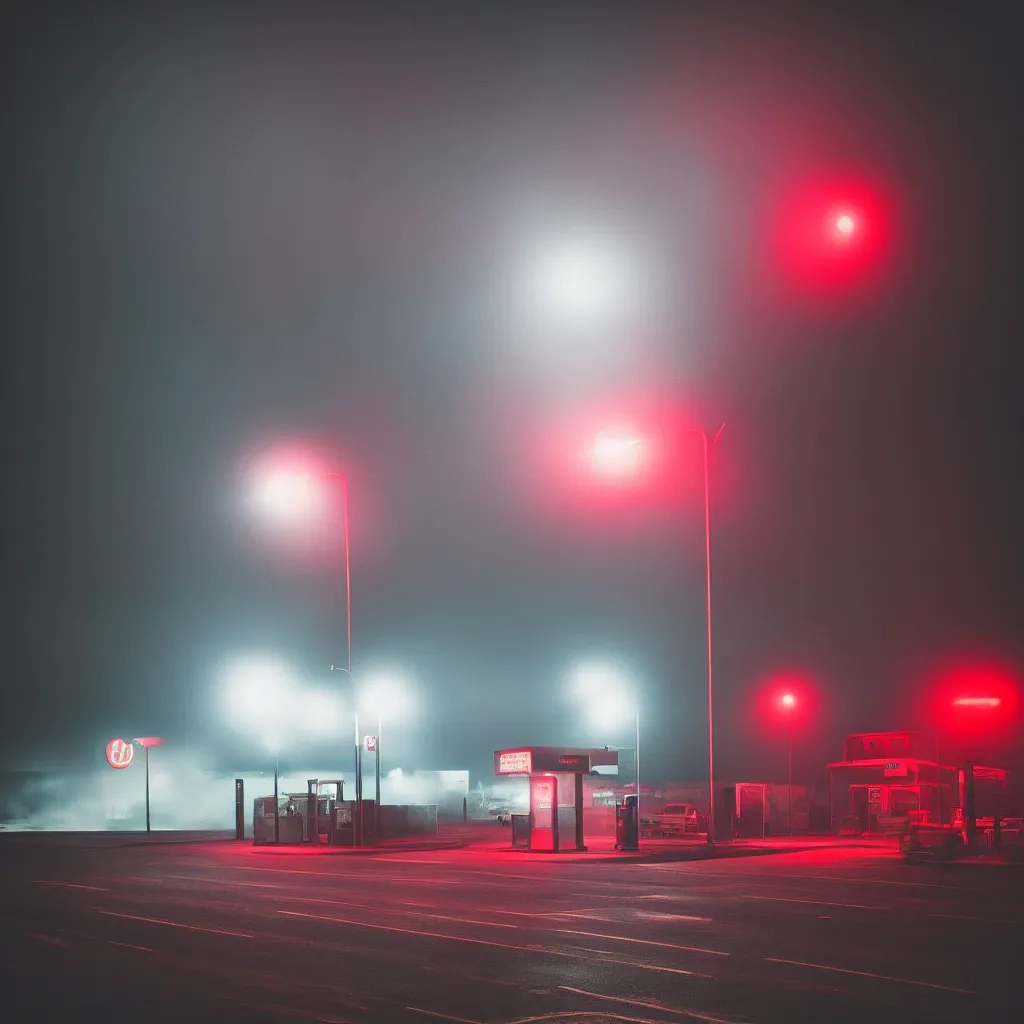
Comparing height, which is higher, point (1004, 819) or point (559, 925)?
point (559, 925)

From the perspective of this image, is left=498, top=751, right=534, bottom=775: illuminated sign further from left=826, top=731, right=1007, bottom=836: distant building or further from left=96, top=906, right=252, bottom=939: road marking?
left=96, top=906, right=252, bottom=939: road marking

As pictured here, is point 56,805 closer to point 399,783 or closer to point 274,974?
point 399,783

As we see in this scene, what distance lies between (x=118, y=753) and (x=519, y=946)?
50.4 metres

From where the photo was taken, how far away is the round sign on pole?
59750mm

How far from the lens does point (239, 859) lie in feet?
109

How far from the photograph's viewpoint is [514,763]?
37.2 metres

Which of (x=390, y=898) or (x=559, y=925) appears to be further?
(x=390, y=898)

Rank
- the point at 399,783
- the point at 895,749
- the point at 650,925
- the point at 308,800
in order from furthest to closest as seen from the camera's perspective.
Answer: the point at 399,783
the point at 895,749
the point at 308,800
the point at 650,925

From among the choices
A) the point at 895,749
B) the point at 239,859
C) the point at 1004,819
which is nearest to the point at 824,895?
the point at 239,859

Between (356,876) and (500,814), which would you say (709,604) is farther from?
(500,814)

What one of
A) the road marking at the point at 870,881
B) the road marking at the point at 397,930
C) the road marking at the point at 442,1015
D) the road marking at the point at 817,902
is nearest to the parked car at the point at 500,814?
the road marking at the point at 870,881

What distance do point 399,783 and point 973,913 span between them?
80.6 meters

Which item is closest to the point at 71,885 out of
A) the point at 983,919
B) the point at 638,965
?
the point at 638,965

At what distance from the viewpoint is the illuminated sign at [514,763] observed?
36438 millimetres
